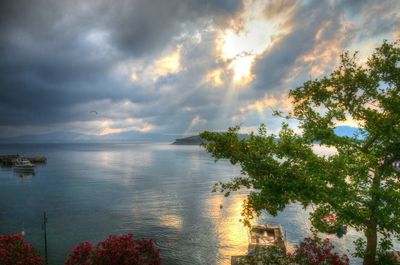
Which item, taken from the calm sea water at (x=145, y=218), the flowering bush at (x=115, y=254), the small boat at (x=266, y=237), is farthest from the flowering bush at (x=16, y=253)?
the small boat at (x=266, y=237)

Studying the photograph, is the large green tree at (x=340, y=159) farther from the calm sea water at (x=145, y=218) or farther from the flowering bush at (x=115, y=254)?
the calm sea water at (x=145, y=218)

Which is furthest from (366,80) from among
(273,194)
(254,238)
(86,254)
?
(254,238)

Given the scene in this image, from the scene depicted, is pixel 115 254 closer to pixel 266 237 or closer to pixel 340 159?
pixel 340 159

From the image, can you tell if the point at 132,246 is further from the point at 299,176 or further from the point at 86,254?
the point at 299,176

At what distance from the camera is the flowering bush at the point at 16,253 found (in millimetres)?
15148

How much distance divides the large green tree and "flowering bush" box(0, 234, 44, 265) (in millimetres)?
10953

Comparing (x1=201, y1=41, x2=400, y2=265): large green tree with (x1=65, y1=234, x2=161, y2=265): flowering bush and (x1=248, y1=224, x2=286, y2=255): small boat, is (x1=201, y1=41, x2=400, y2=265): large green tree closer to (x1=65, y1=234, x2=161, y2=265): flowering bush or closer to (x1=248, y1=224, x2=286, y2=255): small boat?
Result: (x1=65, y1=234, x2=161, y2=265): flowering bush

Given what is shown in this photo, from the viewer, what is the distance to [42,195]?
8094cm

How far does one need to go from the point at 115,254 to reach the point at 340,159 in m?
12.0

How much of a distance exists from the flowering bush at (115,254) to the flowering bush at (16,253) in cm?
194

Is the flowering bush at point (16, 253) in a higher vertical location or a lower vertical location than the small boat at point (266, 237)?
higher

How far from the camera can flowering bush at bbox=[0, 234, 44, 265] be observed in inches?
596

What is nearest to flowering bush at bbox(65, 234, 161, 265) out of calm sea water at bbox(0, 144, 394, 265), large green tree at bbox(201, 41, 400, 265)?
large green tree at bbox(201, 41, 400, 265)

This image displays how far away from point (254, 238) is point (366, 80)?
101ft
